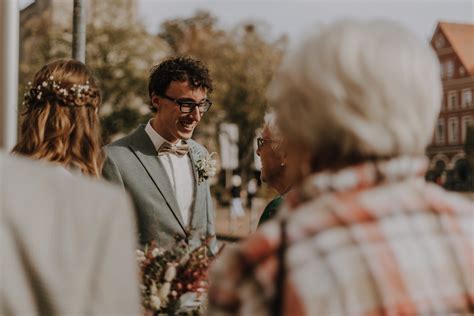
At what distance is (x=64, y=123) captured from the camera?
3096mm

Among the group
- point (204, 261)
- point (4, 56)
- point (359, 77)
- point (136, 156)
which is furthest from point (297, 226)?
point (136, 156)

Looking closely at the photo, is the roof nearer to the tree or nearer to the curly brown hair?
the tree

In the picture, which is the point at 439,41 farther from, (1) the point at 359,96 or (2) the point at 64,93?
(1) the point at 359,96

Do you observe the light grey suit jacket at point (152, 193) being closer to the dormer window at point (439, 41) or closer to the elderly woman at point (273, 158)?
the elderly woman at point (273, 158)

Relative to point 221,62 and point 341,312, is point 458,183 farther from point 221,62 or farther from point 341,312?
point 341,312

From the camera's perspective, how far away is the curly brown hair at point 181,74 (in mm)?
5105

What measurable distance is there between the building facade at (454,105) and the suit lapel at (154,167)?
85.2 meters

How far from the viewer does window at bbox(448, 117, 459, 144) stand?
92238 millimetres

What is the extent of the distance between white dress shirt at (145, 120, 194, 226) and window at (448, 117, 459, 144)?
89.9 meters

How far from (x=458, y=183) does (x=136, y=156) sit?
8852cm

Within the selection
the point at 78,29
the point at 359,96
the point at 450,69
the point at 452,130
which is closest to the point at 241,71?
the point at 78,29

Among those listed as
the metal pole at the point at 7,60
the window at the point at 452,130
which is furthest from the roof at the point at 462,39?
the metal pole at the point at 7,60

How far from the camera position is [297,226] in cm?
198

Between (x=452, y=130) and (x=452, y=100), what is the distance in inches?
135
